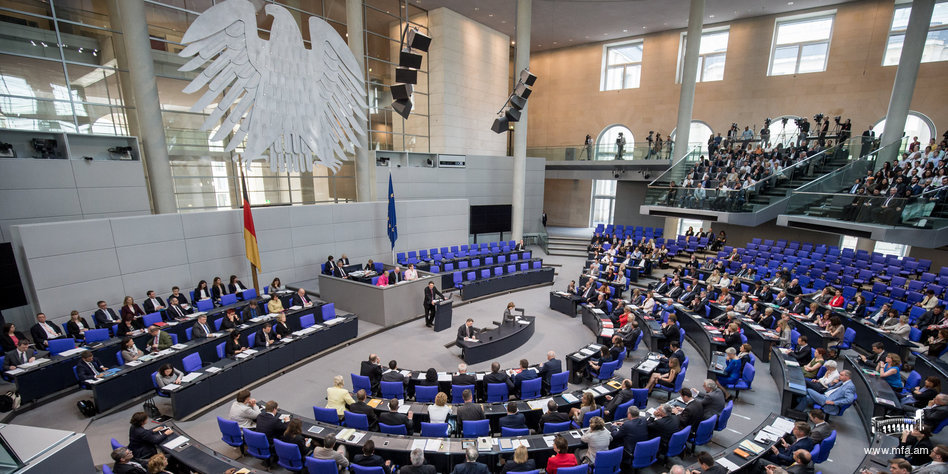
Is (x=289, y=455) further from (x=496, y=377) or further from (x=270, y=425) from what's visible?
(x=496, y=377)

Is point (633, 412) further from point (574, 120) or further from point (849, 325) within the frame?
point (574, 120)

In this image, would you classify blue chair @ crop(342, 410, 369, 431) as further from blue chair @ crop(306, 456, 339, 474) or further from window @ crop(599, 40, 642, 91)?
window @ crop(599, 40, 642, 91)

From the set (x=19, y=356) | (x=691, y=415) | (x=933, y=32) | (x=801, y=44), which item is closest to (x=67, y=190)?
(x=19, y=356)

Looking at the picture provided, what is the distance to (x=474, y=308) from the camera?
45.5 feet

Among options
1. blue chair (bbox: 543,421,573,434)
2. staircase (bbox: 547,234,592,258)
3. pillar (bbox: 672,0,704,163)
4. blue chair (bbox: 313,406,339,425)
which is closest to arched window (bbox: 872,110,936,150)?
pillar (bbox: 672,0,704,163)

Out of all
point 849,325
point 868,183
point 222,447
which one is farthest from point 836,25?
point 222,447

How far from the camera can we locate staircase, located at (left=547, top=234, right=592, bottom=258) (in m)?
22.5

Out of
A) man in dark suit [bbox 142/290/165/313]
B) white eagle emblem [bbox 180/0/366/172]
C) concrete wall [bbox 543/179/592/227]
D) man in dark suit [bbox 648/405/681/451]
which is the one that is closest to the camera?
man in dark suit [bbox 648/405/681/451]

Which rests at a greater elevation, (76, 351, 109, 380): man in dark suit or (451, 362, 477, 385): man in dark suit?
(76, 351, 109, 380): man in dark suit

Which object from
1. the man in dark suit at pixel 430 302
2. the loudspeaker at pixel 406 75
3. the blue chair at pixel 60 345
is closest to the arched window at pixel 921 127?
the loudspeaker at pixel 406 75

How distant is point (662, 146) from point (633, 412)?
Answer: 19.7m

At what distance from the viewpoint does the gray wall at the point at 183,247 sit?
32.2 feet

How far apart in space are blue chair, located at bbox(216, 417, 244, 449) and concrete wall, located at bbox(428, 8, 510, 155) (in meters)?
16.5

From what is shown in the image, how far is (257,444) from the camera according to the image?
5.90m
